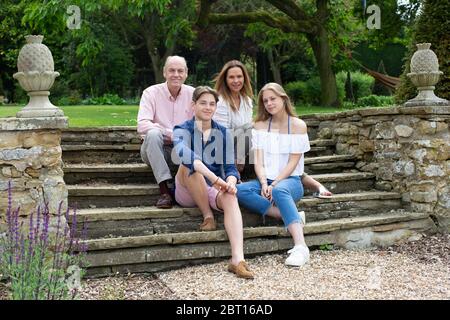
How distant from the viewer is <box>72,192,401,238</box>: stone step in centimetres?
378

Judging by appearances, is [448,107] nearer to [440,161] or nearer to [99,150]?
[440,161]

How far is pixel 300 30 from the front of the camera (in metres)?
10.5

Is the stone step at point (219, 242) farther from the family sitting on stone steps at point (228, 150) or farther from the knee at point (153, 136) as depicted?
the knee at point (153, 136)

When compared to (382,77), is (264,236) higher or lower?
lower

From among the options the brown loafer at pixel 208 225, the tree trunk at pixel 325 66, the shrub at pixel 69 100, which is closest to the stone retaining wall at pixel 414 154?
the brown loafer at pixel 208 225

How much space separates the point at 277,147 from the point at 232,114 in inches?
20.1

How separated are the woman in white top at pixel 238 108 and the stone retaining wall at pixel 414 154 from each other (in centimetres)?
80

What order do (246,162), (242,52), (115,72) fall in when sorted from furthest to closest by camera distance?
1. (242,52)
2. (115,72)
3. (246,162)

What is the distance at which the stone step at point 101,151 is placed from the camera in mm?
4707

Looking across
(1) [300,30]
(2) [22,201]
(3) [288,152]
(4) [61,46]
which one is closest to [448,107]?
(3) [288,152]

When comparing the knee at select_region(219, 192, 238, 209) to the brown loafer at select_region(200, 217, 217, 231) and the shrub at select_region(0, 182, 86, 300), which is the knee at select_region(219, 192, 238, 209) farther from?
the shrub at select_region(0, 182, 86, 300)

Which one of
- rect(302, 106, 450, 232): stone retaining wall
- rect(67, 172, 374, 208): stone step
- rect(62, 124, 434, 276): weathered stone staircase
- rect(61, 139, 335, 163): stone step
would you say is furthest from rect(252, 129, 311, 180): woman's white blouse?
rect(61, 139, 335, 163): stone step

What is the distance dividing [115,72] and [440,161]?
14.1 metres
